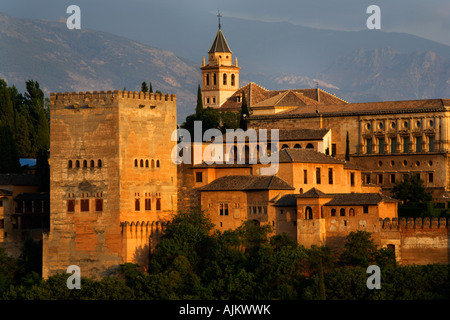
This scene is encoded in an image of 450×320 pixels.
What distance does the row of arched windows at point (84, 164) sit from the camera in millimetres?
61938

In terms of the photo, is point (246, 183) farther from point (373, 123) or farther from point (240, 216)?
point (373, 123)

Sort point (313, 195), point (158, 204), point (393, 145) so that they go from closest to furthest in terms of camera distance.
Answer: point (313, 195), point (158, 204), point (393, 145)

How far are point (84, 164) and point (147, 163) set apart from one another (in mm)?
3638

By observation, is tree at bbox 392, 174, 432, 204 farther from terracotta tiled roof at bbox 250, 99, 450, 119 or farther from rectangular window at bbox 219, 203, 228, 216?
rectangular window at bbox 219, 203, 228, 216

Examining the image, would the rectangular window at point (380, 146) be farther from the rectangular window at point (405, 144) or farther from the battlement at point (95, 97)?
the battlement at point (95, 97)

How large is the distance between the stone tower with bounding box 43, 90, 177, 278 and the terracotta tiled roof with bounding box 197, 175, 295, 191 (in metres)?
3.12

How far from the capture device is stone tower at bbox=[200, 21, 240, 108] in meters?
104

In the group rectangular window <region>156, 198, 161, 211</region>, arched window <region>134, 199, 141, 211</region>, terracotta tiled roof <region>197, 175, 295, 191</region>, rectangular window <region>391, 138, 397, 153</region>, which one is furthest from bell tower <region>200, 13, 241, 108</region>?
arched window <region>134, 199, 141, 211</region>

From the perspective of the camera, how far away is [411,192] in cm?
7025

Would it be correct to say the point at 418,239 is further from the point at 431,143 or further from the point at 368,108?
the point at 368,108

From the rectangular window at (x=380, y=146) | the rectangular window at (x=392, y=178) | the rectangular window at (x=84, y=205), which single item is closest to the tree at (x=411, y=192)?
the rectangular window at (x=392, y=178)

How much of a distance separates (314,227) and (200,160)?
36.5 ft

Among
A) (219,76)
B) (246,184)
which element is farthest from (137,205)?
(219,76)

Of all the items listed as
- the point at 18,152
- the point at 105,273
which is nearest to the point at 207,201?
the point at 105,273
